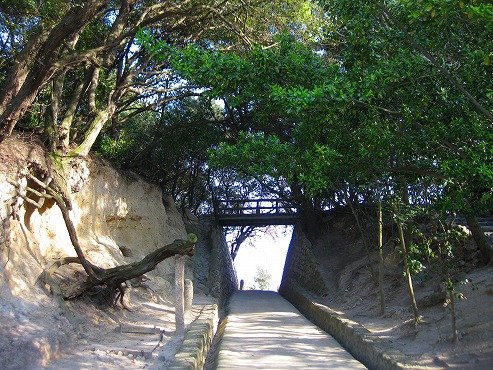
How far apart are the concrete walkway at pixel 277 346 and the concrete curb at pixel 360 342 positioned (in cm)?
25

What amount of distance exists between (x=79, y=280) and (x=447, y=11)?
8.83 m

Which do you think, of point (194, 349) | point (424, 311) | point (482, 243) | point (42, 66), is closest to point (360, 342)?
point (424, 311)

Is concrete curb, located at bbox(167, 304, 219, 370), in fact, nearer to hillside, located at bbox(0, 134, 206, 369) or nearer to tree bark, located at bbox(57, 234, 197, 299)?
hillside, located at bbox(0, 134, 206, 369)

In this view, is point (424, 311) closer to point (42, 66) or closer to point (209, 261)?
point (42, 66)

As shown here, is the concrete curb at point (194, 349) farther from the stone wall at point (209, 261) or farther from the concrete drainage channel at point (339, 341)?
the stone wall at point (209, 261)

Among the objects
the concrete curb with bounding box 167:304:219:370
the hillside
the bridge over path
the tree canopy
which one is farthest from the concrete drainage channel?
the bridge over path

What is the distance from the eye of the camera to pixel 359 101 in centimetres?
742

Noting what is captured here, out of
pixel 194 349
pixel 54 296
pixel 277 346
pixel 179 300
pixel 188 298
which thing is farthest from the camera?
pixel 188 298

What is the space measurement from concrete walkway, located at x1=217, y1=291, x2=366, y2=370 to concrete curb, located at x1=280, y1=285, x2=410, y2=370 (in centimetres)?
25

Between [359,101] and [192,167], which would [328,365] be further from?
[192,167]

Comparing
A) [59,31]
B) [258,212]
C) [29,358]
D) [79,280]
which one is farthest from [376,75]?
[258,212]

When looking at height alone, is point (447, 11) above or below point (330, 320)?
above

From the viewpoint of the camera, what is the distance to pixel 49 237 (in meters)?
12.0

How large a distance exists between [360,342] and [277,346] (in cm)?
162
